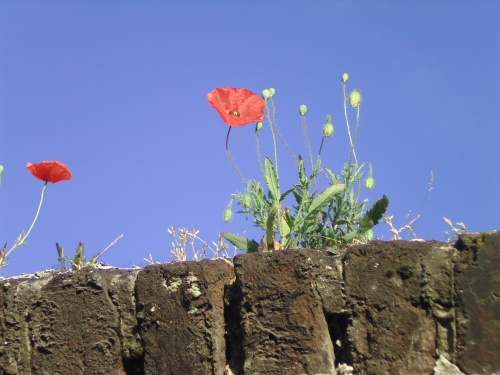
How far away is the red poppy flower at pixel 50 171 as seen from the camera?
436cm

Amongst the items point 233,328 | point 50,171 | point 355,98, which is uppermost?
point 355,98

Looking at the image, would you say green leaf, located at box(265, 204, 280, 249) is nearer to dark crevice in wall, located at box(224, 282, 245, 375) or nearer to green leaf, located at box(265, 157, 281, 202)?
green leaf, located at box(265, 157, 281, 202)

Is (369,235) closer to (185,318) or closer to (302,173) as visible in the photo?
(302,173)

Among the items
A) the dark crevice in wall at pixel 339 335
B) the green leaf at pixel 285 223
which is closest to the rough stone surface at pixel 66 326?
the green leaf at pixel 285 223

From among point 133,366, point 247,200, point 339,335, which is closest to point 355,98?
point 247,200

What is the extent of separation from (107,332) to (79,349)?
130mm

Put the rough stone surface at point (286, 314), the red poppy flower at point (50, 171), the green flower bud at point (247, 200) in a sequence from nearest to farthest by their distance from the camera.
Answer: the rough stone surface at point (286, 314), the green flower bud at point (247, 200), the red poppy flower at point (50, 171)

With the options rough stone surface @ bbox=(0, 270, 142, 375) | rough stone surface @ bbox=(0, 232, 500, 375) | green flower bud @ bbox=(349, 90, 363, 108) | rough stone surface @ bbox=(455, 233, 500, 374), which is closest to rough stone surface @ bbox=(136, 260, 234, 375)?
rough stone surface @ bbox=(0, 232, 500, 375)

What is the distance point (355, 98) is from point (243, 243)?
3.01 feet

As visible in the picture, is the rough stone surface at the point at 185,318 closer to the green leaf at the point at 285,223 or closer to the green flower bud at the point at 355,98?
the green leaf at the point at 285,223

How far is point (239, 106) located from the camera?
3.86 meters

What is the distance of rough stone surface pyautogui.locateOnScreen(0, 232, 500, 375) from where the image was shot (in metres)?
3.04

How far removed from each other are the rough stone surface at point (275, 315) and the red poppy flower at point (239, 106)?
0.72 metres

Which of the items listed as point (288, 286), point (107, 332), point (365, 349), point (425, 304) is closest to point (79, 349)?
point (107, 332)
